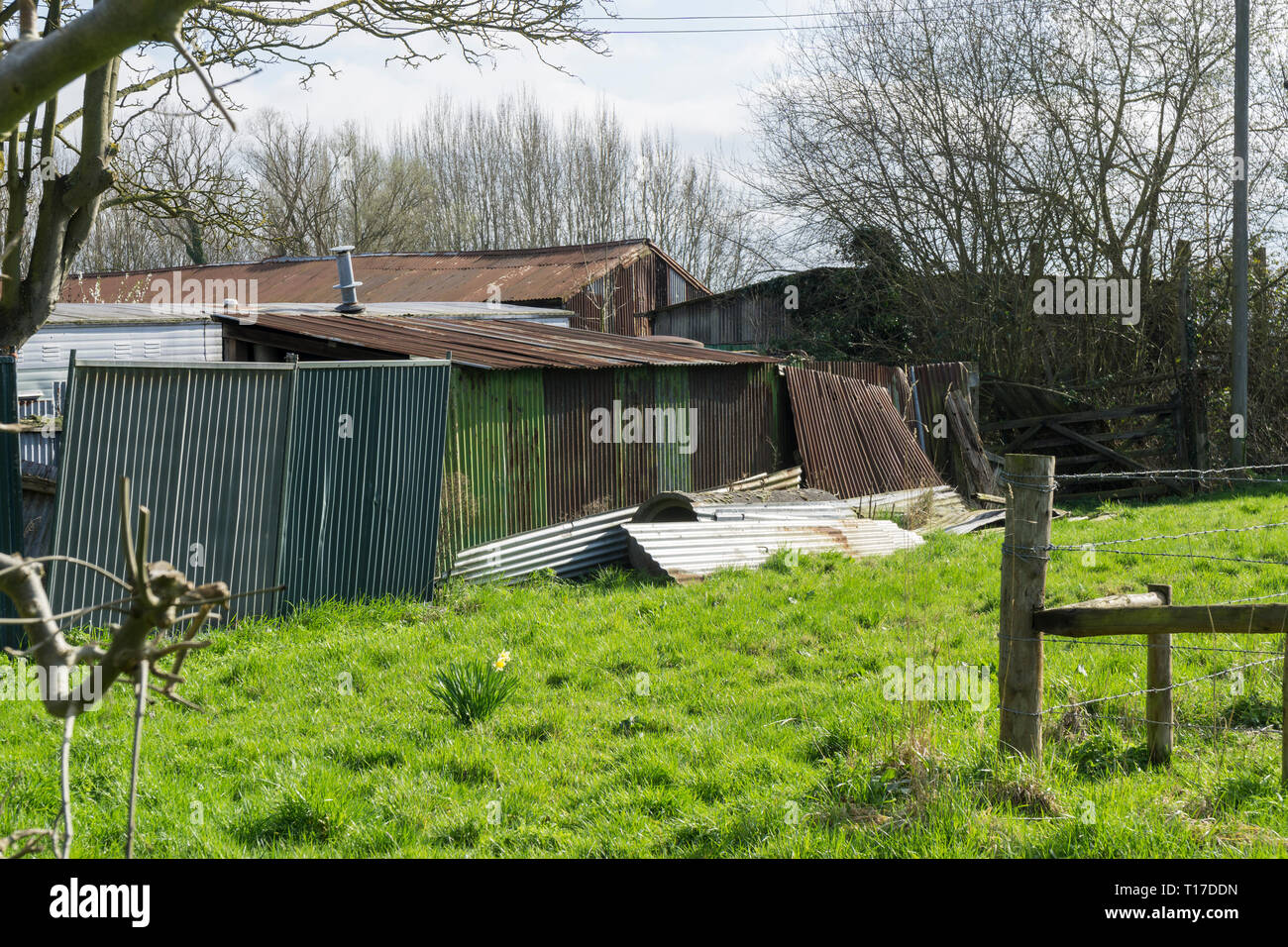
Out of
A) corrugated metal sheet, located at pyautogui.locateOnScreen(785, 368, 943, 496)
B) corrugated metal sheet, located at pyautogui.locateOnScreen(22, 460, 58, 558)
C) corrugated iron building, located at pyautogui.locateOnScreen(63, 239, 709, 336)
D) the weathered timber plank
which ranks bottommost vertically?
the weathered timber plank

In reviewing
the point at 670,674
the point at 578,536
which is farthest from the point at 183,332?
the point at 670,674

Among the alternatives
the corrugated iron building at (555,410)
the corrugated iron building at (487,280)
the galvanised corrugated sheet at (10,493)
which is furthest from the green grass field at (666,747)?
the corrugated iron building at (487,280)

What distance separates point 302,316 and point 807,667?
8.33m

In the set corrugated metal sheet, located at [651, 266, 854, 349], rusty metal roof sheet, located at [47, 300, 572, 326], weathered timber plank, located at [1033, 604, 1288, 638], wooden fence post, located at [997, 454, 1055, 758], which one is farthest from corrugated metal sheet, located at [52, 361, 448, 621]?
corrugated metal sheet, located at [651, 266, 854, 349]

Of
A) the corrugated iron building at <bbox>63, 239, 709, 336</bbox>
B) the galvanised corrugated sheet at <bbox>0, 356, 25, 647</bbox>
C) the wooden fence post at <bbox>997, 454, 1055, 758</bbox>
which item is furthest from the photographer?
the corrugated iron building at <bbox>63, 239, 709, 336</bbox>

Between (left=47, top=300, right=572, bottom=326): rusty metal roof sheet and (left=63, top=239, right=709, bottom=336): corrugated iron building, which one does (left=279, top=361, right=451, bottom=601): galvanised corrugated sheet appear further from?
(left=63, top=239, right=709, bottom=336): corrugated iron building

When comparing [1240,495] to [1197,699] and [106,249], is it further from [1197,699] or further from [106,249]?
[106,249]

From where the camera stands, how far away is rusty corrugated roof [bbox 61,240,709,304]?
1048 inches

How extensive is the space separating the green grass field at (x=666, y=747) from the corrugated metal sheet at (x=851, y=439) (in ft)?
17.5

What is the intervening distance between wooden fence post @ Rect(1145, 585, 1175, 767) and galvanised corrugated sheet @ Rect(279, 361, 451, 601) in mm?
6170

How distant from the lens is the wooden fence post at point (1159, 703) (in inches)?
193

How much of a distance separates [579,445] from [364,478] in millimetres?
2872

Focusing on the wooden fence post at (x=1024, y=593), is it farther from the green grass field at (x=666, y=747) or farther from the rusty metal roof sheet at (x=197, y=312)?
the rusty metal roof sheet at (x=197, y=312)
